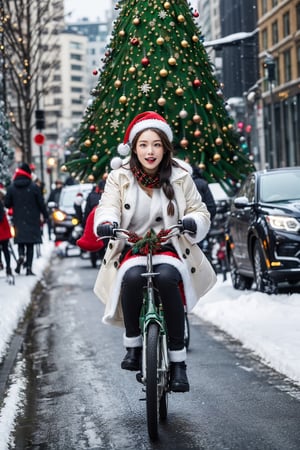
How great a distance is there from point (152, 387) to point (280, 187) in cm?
897

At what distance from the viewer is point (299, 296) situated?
44.0 ft

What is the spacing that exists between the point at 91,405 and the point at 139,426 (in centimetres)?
90

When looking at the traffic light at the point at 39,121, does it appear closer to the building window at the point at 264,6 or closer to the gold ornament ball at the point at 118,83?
the gold ornament ball at the point at 118,83

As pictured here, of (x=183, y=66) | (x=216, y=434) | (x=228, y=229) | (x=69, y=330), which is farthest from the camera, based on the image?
(x=228, y=229)

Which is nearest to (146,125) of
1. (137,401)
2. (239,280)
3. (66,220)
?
(137,401)

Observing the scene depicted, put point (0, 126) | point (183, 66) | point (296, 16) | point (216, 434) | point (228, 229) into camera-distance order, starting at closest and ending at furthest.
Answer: point (216, 434), point (183, 66), point (228, 229), point (0, 126), point (296, 16)

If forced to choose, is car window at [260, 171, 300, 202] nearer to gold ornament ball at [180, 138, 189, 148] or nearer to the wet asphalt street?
gold ornament ball at [180, 138, 189, 148]

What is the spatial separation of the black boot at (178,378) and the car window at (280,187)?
26.0ft

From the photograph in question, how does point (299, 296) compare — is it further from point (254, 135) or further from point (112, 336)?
point (254, 135)

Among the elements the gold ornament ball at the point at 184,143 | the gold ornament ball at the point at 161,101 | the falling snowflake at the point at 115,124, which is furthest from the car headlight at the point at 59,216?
the gold ornament ball at the point at 161,101

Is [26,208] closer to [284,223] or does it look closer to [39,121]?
[284,223]

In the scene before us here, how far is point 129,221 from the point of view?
6.60 meters

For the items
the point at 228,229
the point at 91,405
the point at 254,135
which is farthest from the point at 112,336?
the point at 254,135

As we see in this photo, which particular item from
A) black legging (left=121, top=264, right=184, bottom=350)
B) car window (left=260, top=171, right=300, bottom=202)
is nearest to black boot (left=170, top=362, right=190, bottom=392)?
black legging (left=121, top=264, right=184, bottom=350)
